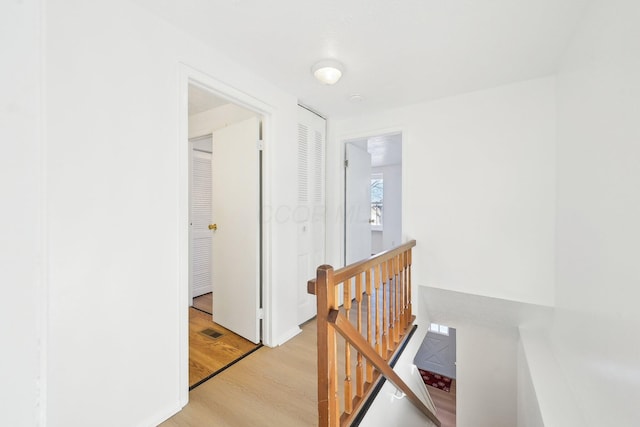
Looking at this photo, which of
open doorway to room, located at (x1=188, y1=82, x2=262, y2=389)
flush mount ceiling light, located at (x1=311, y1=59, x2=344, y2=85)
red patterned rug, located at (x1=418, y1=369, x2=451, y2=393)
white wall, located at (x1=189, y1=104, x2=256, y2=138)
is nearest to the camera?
flush mount ceiling light, located at (x1=311, y1=59, x2=344, y2=85)

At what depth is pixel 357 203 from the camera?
3.50 meters

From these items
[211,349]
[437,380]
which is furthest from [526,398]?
[437,380]

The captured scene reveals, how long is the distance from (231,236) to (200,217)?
129 centimetres

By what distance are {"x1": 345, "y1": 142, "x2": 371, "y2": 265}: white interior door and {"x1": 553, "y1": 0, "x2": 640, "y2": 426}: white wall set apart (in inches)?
78.0

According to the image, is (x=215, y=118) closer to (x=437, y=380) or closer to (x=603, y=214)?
(x=603, y=214)

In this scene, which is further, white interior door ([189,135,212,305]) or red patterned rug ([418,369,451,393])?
red patterned rug ([418,369,451,393])

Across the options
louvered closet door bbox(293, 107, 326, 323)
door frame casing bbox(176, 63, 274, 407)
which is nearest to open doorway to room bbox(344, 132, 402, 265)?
louvered closet door bbox(293, 107, 326, 323)

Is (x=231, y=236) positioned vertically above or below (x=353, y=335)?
above

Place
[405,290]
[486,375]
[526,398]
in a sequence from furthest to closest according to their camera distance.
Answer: [486,375] < [405,290] < [526,398]

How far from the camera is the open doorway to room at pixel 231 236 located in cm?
231

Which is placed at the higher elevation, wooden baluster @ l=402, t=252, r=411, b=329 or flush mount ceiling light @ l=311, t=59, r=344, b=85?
flush mount ceiling light @ l=311, t=59, r=344, b=85

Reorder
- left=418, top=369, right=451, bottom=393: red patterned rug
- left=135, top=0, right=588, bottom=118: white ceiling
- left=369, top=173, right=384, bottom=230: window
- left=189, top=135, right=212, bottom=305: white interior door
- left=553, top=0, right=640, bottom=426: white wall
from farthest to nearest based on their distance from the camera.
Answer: left=369, top=173, right=384, bottom=230: window < left=418, top=369, right=451, bottom=393: red patterned rug < left=189, top=135, right=212, bottom=305: white interior door < left=135, top=0, right=588, bottom=118: white ceiling < left=553, top=0, right=640, bottom=426: white wall

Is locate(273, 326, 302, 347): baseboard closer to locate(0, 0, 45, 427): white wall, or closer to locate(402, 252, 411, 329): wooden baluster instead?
locate(402, 252, 411, 329): wooden baluster

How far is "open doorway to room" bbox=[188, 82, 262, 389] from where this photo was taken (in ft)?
7.57
